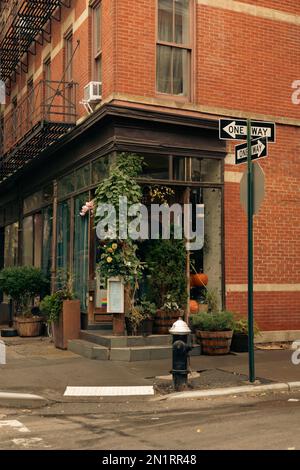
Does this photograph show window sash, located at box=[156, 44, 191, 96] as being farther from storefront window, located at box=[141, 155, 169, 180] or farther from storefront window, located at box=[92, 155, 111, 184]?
storefront window, located at box=[92, 155, 111, 184]

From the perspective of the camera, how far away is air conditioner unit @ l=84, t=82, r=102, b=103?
13484mm

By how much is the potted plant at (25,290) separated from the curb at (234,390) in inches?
306

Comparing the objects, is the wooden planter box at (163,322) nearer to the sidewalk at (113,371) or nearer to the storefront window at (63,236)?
the sidewalk at (113,371)

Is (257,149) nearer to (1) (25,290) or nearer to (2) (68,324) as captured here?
(2) (68,324)

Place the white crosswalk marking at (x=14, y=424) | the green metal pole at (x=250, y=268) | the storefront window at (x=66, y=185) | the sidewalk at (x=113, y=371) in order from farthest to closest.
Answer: the storefront window at (x=66, y=185), the sidewalk at (x=113, y=371), the green metal pole at (x=250, y=268), the white crosswalk marking at (x=14, y=424)

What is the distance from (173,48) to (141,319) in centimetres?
565

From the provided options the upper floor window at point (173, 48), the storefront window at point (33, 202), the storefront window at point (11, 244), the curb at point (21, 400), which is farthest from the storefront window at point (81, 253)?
the storefront window at point (11, 244)

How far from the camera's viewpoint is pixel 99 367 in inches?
437

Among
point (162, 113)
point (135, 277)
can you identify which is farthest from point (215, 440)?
point (162, 113)

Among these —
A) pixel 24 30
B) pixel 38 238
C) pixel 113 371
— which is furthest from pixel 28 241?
pixel 113 371

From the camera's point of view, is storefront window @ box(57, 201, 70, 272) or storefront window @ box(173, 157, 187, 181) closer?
storefront window @ box(173, 157, 187, 181)

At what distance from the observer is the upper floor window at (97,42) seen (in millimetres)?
13992

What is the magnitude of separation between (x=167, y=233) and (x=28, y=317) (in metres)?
5.03

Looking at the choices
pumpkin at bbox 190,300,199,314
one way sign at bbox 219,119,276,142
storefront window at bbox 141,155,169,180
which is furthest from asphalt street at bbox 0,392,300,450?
storefront window at bbox 141,155,169,180
